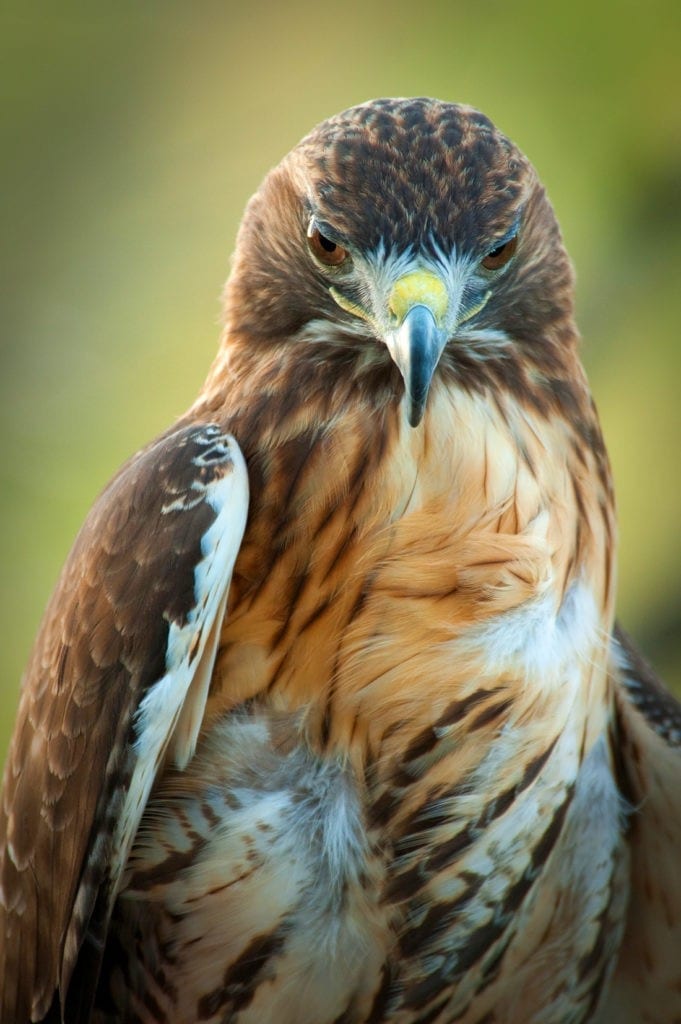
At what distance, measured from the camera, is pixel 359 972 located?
168 centimetres

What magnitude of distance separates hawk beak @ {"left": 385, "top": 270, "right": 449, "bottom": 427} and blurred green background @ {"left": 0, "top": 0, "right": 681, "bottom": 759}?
101cm

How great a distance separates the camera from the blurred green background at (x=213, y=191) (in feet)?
8.04

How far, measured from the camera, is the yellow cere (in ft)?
4.70

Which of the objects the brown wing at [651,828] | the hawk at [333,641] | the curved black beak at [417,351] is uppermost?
the curved black beak at [417,351]

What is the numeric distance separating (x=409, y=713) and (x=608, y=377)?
111 centimetres

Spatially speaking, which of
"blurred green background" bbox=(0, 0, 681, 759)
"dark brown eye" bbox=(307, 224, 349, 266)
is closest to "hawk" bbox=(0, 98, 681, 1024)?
"dark brown eye" bbox=(307, 224, 349, 266)

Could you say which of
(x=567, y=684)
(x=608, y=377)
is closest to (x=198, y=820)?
(x=567, y=684)

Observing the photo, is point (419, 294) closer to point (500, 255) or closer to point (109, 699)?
point (500, 255)

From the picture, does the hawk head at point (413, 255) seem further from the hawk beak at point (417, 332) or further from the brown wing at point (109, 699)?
the brown wing at point (109, 699)

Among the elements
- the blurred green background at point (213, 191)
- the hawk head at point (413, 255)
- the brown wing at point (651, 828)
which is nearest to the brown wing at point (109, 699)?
the hawk head at point (413, 255)

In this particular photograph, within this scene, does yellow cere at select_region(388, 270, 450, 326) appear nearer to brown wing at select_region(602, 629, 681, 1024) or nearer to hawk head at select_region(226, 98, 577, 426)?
hawk head at select_region(226, 98, 577, 426)

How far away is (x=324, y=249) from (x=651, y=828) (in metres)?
0.96

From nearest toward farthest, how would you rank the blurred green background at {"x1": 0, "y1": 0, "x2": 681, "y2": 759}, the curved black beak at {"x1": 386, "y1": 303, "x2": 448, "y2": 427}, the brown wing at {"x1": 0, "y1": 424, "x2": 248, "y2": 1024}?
the curved black beak at {"x1": 386, "y1": 303, "x2": 448, "y2": 427}
the brown wing at {"x1": 0, "y1": 424, "x2": 248, "y2": 1024}
the blurred green background at {"x1": 0, "y1": 0, "x2": 681, "y2": 759}

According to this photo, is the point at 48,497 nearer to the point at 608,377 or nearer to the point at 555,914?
the point at 608,377
